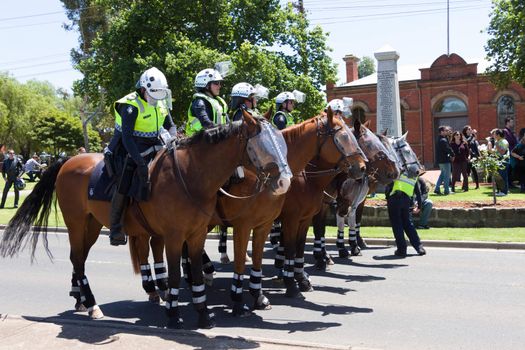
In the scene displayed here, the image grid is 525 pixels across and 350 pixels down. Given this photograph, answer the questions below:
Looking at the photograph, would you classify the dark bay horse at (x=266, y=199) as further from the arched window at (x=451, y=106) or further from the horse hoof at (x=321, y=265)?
the arched window at (x=451, y=106)

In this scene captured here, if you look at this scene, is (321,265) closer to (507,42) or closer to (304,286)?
(304,286)

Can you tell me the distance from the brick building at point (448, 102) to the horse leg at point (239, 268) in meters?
31.7

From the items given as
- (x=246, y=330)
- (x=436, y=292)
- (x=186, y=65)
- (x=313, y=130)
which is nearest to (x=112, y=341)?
(x=246, y=330)

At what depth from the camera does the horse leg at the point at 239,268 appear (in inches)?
283

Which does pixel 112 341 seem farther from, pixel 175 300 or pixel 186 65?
pixel 186 65

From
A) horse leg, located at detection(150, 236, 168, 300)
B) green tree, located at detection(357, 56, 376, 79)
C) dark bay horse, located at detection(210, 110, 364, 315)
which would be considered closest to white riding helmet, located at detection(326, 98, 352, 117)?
dark bay horse, located at detection(210, 110, 364, 315)

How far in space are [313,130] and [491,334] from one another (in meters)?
3.24

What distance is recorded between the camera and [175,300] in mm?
6562

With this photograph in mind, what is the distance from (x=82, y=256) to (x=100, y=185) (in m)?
1.05

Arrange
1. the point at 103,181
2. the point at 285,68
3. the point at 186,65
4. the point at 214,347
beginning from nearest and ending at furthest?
the point at 214,347 → the point at 103,181 → the point at 186,65 → the point at 285,68

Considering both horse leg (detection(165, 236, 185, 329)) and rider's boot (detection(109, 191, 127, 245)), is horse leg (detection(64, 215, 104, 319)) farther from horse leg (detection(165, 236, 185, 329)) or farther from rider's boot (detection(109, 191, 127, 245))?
A: horse leg (detection(165, 236, 185, 329))

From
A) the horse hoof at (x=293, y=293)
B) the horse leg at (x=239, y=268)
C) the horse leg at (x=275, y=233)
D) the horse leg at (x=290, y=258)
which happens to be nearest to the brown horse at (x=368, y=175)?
the horse leg at (x=275, y=233)

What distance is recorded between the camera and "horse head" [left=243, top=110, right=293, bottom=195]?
6109 millimetres

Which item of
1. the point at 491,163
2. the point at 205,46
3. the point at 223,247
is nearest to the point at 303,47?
the point at 205,46
